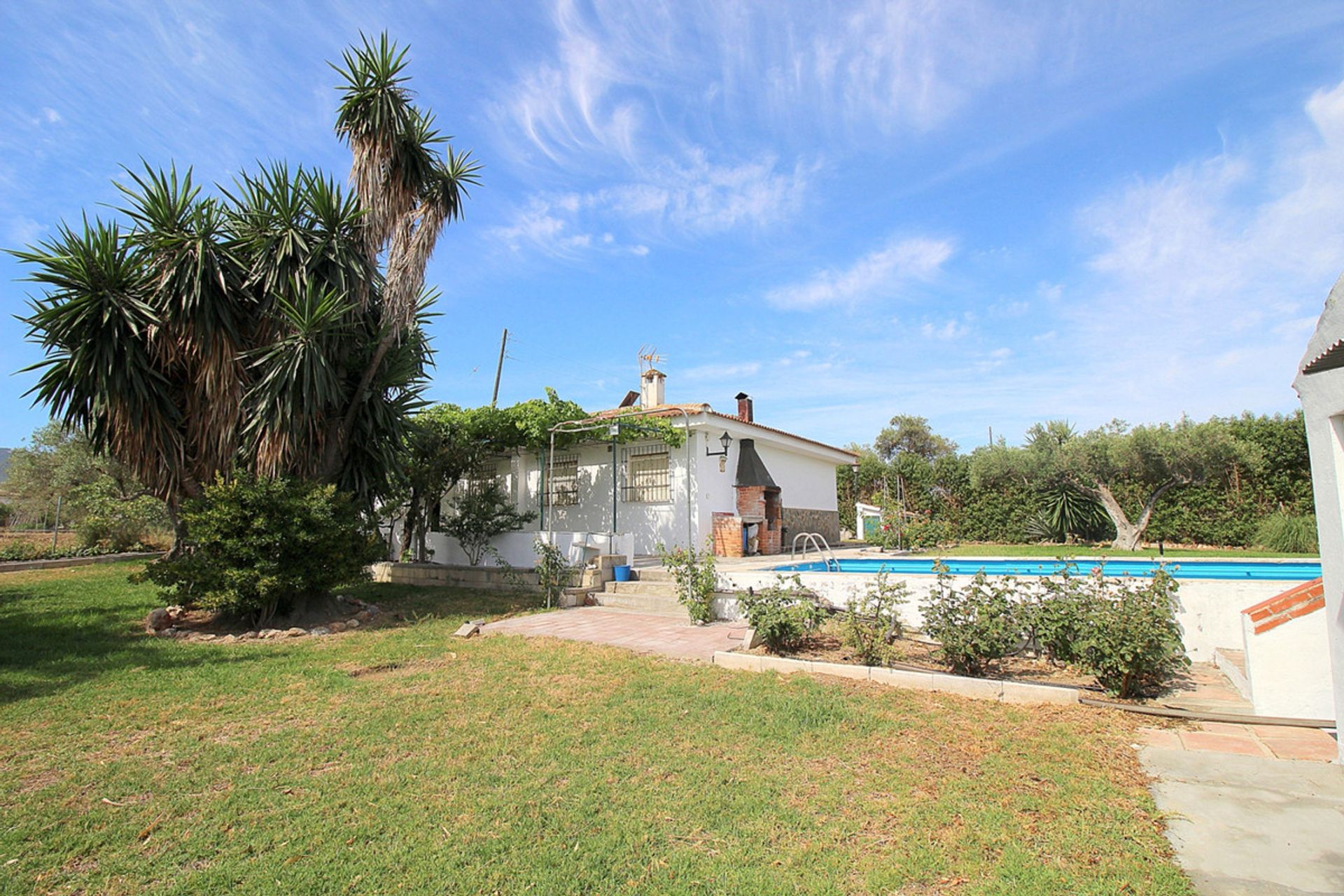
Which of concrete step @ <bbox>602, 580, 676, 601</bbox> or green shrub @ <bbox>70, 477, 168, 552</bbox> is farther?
green shrub @ <bbox>70, 477, 168, 552</bbox>

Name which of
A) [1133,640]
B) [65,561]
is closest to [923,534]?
[1133,640]

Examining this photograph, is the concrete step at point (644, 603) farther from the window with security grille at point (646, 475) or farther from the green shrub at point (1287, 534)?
the green shrub at point (1287, 534)

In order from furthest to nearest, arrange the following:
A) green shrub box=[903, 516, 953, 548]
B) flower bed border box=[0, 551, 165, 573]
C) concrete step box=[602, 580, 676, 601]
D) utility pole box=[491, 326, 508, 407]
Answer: utility pole box=[491, 326, 508, 407], green shrub box=[903, 516, 953, 548], flower bed border box=[0, 551, 165, 573], concrete step box=[602, 580, 676, 601]

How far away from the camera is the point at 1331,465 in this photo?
3742 mm

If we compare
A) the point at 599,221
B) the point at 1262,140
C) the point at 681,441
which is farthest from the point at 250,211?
the point at 1262,140

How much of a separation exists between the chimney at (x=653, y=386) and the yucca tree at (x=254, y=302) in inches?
369

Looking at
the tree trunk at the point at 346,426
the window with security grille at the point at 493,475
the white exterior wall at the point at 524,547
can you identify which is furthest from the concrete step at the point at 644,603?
the window with security grille at the point at 493,475

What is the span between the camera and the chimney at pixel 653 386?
19.2 metres

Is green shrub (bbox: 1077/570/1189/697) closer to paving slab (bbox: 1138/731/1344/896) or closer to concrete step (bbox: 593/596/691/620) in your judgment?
paving slab (bbox: 1138/731/1344/896)

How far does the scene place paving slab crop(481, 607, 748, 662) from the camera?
752cm

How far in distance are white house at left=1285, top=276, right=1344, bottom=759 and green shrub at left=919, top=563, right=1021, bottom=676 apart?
204 cm

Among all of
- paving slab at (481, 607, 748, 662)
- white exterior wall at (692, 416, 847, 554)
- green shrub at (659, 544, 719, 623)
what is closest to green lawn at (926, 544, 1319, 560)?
white exterior wall at (692, 416, 847, 554)

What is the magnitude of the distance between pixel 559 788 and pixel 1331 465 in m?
4.79

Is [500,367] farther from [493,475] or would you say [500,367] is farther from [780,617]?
[780,617]
